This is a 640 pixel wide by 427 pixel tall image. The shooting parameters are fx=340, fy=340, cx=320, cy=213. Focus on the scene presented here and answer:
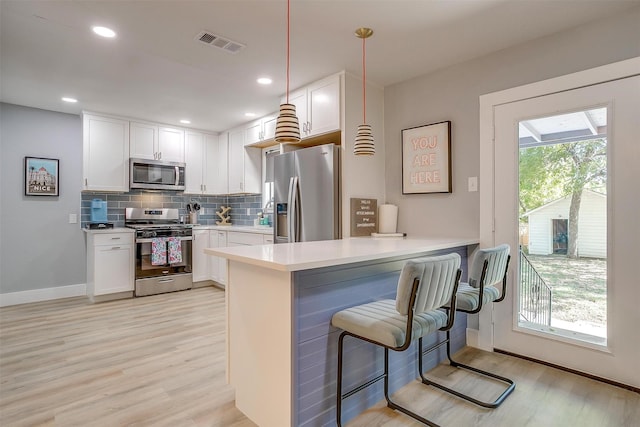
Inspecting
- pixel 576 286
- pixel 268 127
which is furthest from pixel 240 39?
pixel 576 286

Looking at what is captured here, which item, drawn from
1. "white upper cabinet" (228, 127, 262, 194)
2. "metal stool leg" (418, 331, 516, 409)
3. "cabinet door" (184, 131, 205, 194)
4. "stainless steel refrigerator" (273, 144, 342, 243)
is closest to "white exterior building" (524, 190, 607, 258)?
"metal stool leg" (418, 331, 516, 409)

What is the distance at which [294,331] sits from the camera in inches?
61.7

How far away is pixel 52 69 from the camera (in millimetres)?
3041

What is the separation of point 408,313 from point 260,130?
12.2ft

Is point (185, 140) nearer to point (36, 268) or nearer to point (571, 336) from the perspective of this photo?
point (36, 268)

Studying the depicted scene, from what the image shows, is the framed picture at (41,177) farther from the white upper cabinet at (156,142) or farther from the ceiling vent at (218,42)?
the ceiling vent at (218,42)

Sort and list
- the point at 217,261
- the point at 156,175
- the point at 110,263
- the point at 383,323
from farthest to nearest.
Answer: the point at 217,261
the point at 156,175
the point at 110,263
the point at 383,323

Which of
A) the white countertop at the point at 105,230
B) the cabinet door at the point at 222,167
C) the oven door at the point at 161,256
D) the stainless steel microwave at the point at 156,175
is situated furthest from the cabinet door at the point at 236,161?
the white countertop at the point at 105,230

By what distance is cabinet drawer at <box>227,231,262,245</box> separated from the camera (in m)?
4.13

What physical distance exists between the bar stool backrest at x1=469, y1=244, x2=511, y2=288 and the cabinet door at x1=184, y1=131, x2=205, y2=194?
4290 millimetres

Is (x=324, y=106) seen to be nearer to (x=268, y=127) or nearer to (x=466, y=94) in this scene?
(x=466, y=94)

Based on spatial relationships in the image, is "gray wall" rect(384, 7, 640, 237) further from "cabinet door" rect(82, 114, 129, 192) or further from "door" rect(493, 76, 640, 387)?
"cabinet door" rect(82, 114, 129, 192)

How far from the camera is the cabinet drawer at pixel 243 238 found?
413 centimetres

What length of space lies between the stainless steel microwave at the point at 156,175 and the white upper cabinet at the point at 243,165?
0.74m
